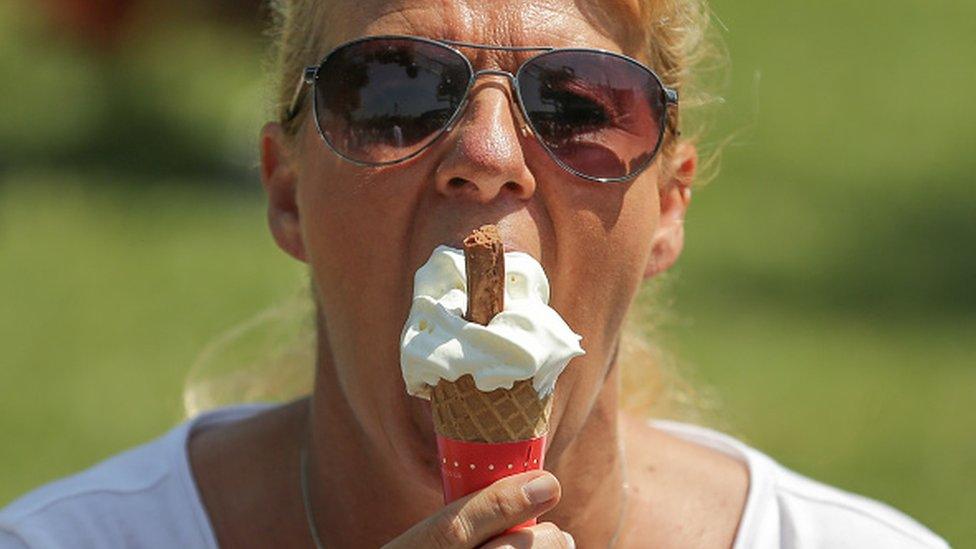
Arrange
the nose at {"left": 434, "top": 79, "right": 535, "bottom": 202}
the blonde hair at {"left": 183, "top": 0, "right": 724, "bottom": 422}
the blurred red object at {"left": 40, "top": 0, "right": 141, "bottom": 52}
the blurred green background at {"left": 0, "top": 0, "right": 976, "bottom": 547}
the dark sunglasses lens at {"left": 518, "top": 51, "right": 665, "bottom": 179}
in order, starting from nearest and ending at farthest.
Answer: the nose at {"left": 434, "top": 79, "right": 535, "bottom": 202} → the dark sunglasses lens at {"left": 518, "top": 51, "right": 665, "bottom": 179} → the blonde hair at {"left": 183, "top": 0, "right": 724, "bottom": 422} → the blurred green background at {"left": 0, "top": 0, "right": 976, "bottom": 547} → the blurred red object at {"left": 40, "top": 0, "right": 141, "bottom": 52}

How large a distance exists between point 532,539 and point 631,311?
1515 millimetres

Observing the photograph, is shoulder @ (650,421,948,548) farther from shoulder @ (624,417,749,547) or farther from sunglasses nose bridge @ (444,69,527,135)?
sunglasses nose bridge @ (444,69,527,135)

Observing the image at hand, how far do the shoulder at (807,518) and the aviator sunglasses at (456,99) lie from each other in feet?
2.81

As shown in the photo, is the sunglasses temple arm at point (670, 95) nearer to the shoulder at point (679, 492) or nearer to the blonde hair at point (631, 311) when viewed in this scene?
the blonde hair at point (631, 311)

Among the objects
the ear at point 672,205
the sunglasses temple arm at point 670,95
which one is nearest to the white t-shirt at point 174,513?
the ear at point 672,205

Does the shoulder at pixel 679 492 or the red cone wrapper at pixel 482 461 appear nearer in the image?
the red cone wrapper at pixel 482 461

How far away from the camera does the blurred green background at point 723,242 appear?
294 inches

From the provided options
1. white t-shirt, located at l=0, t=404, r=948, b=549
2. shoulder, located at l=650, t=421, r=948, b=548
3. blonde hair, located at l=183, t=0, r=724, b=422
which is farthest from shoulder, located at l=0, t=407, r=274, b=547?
shoulder, located at l=650, t=421, r=948, b=548

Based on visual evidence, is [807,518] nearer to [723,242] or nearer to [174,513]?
[174,513]

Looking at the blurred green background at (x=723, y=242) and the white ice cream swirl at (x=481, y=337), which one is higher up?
the white ice cream swirl at (x=481, y=337)

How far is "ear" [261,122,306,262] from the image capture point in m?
3.18

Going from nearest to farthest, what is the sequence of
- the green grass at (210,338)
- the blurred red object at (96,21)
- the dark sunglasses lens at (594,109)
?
the dark sunglasses lens at (594,109) → the green grass at (210,338) → the blurred red object at (96,21)

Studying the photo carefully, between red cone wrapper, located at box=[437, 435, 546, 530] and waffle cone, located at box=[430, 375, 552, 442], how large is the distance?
1cm

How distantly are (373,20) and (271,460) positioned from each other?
980mm
